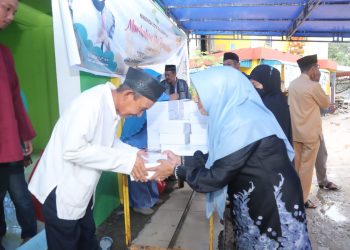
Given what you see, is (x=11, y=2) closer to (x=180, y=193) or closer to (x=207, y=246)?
(x=207, y=246)

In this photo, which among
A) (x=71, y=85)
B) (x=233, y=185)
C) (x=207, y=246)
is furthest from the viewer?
(x=207, y=246)

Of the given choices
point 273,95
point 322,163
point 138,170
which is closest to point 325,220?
point 322,163

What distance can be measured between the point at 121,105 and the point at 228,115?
64cm

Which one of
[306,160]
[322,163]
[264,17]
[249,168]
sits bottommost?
[322,163]

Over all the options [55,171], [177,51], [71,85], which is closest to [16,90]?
[71,85]

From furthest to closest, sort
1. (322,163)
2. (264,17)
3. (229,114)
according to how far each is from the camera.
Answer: (264,17), (322,163), (229,114)

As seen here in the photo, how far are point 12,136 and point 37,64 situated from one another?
6.91 feet

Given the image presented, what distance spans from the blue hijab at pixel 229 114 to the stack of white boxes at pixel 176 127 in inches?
39.0

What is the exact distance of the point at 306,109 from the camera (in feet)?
13.1

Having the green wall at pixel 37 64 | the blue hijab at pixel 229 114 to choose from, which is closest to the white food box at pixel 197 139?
the blue hijab at pixel 229 114

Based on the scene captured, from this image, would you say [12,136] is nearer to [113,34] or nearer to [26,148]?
[26,148]

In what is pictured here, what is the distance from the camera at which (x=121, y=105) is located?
74.5 inches

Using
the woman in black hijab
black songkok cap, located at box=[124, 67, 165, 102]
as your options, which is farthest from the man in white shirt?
the woman in black hijab

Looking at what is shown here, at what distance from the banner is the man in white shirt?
810 millimetres
